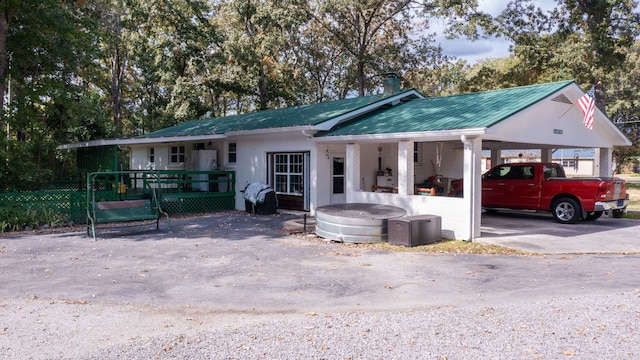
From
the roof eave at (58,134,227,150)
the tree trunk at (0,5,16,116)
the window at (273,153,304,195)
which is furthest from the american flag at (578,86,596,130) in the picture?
the tree trunk at (0,5,16,116)

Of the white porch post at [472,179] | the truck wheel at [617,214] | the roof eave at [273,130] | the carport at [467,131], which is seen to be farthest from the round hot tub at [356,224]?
the truck wheel at [617,214]

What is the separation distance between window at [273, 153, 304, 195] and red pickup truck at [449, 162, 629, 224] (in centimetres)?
607

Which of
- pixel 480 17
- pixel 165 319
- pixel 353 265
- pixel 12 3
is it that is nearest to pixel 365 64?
pixel 480 17

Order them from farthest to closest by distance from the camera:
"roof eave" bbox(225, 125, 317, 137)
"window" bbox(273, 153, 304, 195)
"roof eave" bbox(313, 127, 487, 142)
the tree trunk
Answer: "window" bbox(273, 153, 304, 195) → "roof eave" bbox(225, 125, 317, 137) → the tree trunk → "roof eave" bbox(313, 127, 487, 142)

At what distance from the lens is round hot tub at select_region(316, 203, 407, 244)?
999cm

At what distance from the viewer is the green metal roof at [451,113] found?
1059cm

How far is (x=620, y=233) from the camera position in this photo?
11320 millimetres

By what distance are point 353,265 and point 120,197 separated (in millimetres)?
8826

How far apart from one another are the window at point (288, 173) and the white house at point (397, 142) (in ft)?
0.11

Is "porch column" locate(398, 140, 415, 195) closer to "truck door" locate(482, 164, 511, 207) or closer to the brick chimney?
"truck door" locate(482, 164, 511, 207)

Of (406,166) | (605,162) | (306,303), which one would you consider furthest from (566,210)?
(306,303)

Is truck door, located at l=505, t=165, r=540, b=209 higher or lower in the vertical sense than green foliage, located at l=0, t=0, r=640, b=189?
lower

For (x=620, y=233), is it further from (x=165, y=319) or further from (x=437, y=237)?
(x=165, y=319)

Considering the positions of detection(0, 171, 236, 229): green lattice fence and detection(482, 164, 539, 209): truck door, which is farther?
detection(482, 164, 539, 209): truck door
